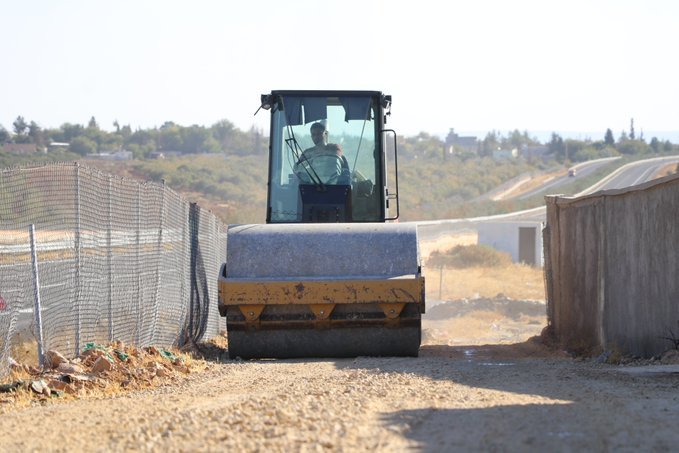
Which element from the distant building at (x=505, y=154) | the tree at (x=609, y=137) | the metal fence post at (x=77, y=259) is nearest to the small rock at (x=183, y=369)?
the metal fence post at (x=77, y=259)

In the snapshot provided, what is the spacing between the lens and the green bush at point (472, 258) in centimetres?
4425

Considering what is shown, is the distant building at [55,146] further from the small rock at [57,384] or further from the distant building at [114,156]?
the small rock at [57,384]

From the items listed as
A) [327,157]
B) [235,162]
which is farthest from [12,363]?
[235,162]

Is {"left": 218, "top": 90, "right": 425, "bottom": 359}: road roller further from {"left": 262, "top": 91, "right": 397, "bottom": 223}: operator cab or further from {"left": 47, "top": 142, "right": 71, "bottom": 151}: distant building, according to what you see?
{"left": 47, "top": 142, "right": 71, "bottom": 151}: distant building

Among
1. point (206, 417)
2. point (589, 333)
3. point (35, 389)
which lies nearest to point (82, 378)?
point (35, 389)

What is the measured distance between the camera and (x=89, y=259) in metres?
11.9

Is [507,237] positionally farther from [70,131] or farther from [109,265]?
[70,131]

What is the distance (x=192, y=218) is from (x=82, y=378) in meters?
6.07

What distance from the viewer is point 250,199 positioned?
74250 mm

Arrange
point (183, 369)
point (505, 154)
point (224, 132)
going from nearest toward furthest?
1. point (183, 369)
2. point (224, 132)
3. point (505, 154)

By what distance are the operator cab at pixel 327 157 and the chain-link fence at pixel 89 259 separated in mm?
1495

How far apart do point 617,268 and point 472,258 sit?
30605mm

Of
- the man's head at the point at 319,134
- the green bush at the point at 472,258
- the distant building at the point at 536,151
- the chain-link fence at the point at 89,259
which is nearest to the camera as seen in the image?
the chain-link fence at the point at 89,259

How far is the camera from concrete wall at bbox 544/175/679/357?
1290 centimetres
